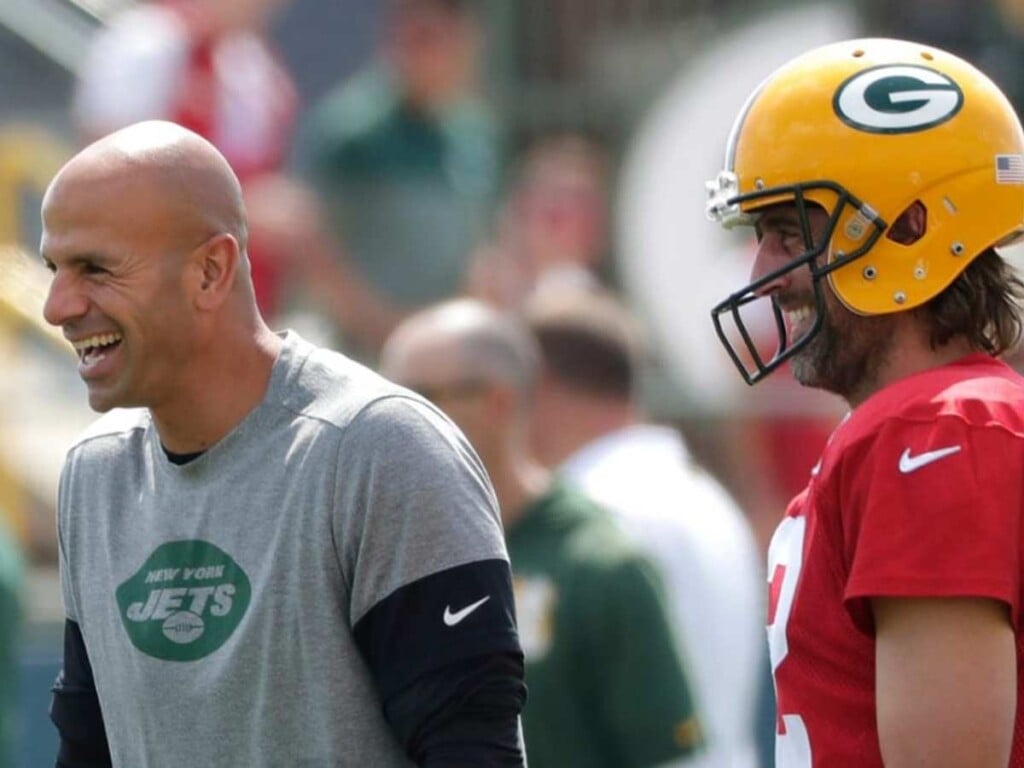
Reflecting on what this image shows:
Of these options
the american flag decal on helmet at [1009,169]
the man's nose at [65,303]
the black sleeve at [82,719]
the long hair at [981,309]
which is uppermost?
the man's nose at [65,303]

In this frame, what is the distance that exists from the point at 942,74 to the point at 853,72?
13 cm

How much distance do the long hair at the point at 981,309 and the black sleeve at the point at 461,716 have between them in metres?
0.79

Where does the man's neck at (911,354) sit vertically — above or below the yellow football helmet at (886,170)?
below

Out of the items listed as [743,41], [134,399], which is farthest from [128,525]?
[743,41]

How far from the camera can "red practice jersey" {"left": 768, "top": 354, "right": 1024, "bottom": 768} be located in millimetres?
2846

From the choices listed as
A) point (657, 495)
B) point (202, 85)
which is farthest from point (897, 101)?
point (202, 85)

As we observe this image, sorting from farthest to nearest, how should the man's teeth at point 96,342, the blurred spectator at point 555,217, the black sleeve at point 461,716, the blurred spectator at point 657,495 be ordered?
the blurred spectator at point 555,217 < the blurred spectator at point 657,495 < the man's teeth at point 96,342 < the black sleeve at point 461,716

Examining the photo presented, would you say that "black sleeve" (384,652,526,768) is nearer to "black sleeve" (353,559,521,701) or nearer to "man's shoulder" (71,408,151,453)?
"black sleeve" (353,559,521,701)

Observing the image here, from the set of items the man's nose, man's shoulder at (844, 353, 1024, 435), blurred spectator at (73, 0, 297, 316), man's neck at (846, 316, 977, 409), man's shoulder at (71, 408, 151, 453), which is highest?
blurred spectator at (73, 0, 297, 316)

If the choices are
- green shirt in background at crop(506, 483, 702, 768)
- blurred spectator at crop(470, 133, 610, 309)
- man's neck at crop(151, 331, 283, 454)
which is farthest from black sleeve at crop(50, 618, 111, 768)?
blurred spectator at crop(470, 133, 610, 309)

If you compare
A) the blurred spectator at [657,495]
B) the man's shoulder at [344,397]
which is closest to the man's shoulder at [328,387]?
the man's shoulder at [344,397]

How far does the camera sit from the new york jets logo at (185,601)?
3.22 meters

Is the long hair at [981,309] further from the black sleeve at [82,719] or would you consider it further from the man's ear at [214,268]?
the black sleeve at [82,719]

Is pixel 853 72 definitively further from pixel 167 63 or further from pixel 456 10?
pixel 456 10
